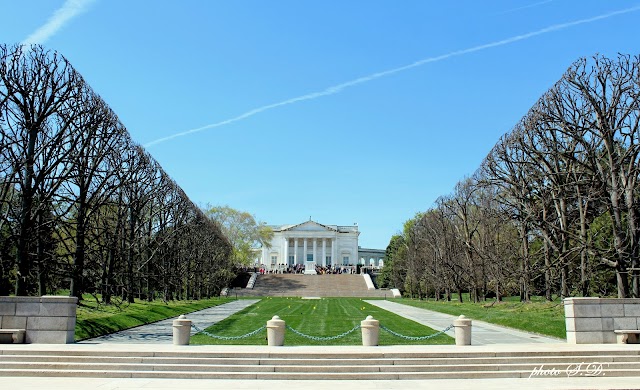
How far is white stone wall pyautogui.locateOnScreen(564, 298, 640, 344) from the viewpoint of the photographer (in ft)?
61.4

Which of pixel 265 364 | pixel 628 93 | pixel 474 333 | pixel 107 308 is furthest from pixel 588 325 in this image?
pixel 107 308

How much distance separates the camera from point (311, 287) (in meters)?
90.6

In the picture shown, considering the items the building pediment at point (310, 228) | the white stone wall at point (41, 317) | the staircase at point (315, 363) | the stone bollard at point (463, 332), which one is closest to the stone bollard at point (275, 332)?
the staircase at point (315, 363)

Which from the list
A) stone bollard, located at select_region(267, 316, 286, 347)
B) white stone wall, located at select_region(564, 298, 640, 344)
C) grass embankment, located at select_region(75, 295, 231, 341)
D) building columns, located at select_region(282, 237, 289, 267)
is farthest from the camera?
building columns, located at select_region(282, 237, 289, 267)

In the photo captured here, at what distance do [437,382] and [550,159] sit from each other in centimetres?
2284

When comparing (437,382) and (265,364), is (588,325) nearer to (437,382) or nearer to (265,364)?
(437,382)

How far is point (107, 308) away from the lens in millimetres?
31984

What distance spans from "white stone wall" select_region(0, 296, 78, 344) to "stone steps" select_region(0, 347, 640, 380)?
2.29 m

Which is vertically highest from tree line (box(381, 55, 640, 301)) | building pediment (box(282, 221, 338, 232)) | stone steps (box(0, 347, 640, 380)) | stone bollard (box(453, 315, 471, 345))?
building pediment (box(282, 221, 338, 232))

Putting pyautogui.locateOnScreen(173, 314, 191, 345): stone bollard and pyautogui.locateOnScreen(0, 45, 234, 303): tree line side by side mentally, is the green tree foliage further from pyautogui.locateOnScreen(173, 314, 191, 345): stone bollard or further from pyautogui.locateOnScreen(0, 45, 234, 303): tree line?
pyautogui.locateOnScreen(173, 314, 191, 345): stone bollard

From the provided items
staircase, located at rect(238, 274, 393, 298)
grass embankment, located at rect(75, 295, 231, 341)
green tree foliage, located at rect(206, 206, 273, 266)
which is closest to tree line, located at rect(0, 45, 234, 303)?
grass embankment, located at rect(75, 295, 231, 341)

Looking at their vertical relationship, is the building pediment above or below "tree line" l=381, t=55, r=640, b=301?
above

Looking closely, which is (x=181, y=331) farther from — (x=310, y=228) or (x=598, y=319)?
(x=310, y=228)

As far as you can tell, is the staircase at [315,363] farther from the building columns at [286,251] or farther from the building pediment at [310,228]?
the building columns at [286,251]
